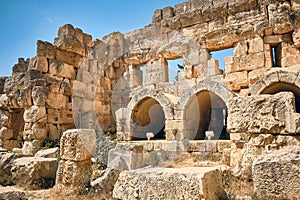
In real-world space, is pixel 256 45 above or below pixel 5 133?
above

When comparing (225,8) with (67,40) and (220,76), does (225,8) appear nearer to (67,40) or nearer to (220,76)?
(220,76)

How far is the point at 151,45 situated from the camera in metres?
12.3

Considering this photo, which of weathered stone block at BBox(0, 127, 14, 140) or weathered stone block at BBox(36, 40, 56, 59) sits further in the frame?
weathered stone block at BBox(0, 127, 14, 140)

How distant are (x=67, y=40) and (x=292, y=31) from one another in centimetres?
894

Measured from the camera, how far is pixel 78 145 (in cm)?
526

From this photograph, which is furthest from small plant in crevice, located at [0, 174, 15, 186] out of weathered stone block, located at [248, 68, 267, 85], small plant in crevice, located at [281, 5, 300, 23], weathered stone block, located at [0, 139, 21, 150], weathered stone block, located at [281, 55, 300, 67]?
small plant in crevice, located at [281, 5, 300, 23]

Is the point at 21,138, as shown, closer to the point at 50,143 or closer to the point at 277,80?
the point at 50,143

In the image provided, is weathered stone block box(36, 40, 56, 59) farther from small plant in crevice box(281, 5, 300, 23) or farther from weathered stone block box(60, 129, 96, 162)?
small plant in crevice box(281, 5, 300, 23)

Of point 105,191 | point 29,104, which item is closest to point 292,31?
point 105,191

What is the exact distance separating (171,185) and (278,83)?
6.30m

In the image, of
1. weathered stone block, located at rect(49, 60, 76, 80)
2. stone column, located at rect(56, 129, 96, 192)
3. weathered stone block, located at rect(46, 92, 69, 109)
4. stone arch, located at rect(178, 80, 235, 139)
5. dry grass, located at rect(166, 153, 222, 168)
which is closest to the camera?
stone column, located at rect(56, 129, 96, 192)

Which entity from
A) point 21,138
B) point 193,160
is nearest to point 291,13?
point 193,160

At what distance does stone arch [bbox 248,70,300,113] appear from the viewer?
24.1ft

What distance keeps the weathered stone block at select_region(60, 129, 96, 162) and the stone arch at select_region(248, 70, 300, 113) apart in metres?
5.44
